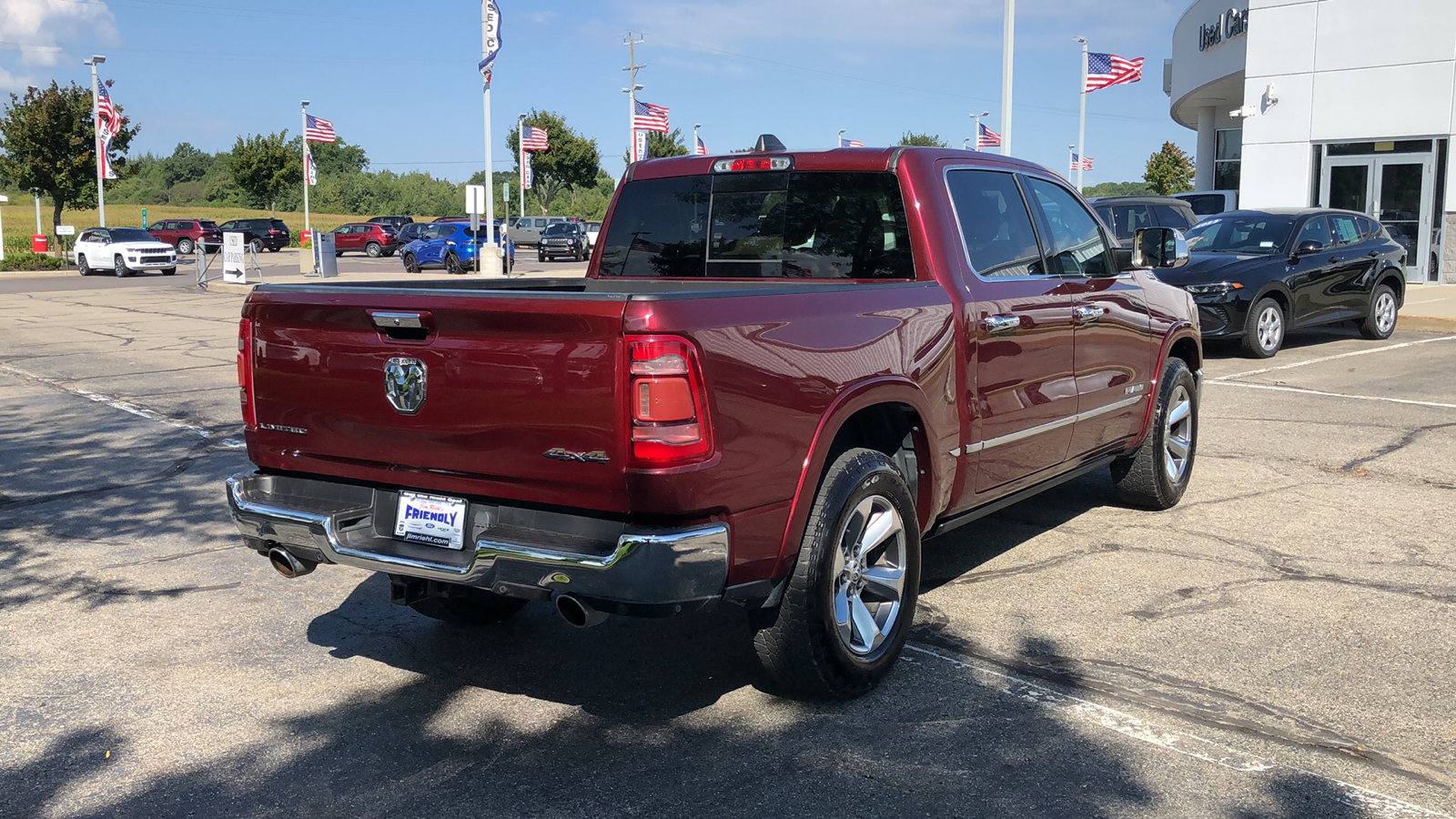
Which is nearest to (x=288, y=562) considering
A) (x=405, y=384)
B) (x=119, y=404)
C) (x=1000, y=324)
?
(x=405, y=384)

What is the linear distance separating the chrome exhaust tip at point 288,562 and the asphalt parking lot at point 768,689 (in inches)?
18.3

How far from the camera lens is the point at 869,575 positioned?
164 inches

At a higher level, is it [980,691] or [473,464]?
[473,464]

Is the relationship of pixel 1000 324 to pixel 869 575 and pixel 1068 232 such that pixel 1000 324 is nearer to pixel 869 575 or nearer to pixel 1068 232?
pixel 1068 232

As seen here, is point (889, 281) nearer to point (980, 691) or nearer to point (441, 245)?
point (980, 691)

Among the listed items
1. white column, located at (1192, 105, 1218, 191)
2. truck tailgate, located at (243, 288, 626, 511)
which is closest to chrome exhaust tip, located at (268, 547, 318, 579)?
truck tailgate, located at (243, 288, 626, 511)

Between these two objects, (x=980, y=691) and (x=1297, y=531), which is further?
(x=1297, y=531)

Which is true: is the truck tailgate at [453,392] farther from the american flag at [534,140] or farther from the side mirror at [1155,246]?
the american flag at [534,140]

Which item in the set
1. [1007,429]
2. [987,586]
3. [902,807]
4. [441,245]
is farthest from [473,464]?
[441,245]

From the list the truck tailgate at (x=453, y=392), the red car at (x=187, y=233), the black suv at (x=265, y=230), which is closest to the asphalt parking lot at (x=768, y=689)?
the truck tailgate at (x=453, y=392)

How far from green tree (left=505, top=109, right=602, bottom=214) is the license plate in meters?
79.2

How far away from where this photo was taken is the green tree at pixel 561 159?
82250 mm

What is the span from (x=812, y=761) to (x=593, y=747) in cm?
69

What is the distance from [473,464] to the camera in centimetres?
367
